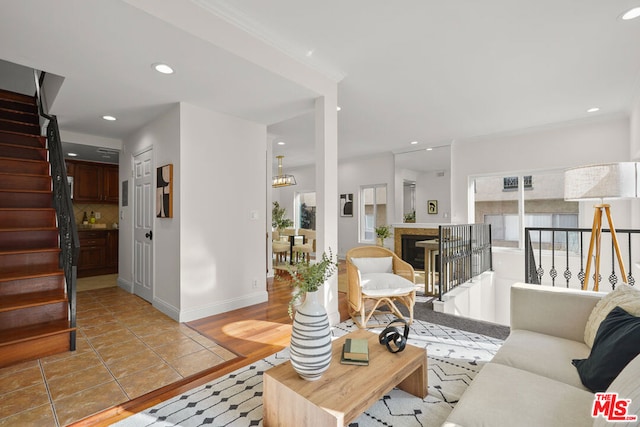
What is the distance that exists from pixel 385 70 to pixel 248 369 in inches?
121

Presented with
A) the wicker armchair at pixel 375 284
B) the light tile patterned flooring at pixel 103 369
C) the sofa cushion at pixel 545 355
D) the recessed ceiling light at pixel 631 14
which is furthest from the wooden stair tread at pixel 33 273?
the recessed ceiling light at pixel 631 14

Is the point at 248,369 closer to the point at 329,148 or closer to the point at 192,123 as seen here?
the point at 329,148

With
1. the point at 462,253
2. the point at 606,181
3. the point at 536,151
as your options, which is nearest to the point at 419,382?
the point at 606,181

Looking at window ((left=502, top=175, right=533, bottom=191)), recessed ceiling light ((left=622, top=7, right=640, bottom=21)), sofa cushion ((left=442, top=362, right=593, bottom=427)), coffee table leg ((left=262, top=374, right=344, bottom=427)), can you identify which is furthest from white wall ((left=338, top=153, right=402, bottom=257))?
coffee table leg ((left=262, top=374, right=344, bottom=427))

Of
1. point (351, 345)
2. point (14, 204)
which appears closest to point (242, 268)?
point (351, 345)

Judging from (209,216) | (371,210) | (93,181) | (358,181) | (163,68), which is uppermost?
(163,68)

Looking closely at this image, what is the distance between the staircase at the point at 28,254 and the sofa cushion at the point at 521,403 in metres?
3.16

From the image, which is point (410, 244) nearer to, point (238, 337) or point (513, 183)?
point (513, 183)

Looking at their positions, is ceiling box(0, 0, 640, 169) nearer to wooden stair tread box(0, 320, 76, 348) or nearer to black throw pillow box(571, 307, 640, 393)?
black throw pillow box(571, 307, 640, 393)

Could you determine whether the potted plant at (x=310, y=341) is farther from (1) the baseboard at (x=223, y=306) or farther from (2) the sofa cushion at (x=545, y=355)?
(1) the baseboard at (x=223, y=306)

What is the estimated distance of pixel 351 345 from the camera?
6.06ft

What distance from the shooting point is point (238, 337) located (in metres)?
2.98

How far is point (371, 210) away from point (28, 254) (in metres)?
6.34

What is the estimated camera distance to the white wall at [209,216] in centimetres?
342
